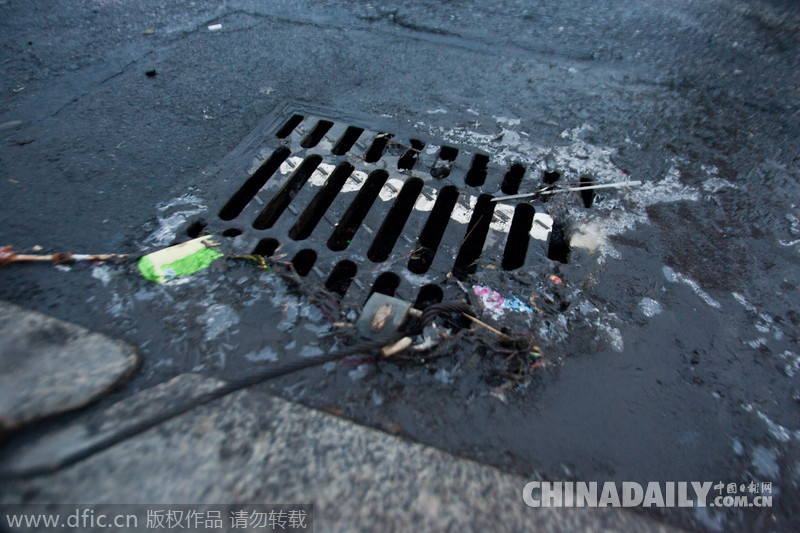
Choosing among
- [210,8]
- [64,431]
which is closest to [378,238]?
[64,431]

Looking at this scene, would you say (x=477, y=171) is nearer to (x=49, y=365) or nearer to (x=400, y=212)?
(x=400, y=212)

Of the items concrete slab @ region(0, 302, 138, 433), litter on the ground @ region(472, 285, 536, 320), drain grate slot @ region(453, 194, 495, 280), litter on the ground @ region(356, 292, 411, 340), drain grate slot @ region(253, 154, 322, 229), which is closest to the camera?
concrete slab @ region(0, 302, 138, 433)

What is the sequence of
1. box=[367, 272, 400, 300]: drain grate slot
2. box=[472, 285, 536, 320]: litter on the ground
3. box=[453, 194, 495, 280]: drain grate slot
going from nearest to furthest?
box=[472, 285, 536, 320]: litter on the ground, box=[367, 272, 400, 300]: drain grate slot, box=[453, 194, 495, 280]: drain grate slot

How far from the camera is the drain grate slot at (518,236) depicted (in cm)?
150

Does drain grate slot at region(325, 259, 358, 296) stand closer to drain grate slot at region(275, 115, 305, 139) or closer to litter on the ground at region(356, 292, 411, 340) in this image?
litter on the ground at region(356, 292, 411, 340)

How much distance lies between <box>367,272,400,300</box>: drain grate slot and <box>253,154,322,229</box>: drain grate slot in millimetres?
529

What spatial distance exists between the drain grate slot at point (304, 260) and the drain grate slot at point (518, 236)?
68 cm

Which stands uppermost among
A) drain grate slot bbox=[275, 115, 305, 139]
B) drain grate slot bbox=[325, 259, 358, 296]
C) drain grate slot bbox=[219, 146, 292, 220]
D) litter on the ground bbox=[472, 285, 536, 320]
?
drain grate slot bbox=[275, 115, 305, 139]

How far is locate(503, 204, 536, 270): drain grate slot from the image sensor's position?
1.50 meters

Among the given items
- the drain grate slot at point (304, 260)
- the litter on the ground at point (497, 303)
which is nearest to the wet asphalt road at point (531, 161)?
the litter on the ground at point (497, 303)

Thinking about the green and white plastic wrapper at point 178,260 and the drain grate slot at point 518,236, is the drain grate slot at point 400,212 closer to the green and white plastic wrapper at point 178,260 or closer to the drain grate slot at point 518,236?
the drain grate slot at point 518,236

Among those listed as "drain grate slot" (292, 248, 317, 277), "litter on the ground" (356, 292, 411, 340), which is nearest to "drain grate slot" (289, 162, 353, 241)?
"drain grate slot" (292, 248, 317, 277)

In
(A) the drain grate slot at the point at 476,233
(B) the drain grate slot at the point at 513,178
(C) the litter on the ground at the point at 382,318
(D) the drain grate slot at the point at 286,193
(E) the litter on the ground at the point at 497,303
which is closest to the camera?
(C) the litter on the ground at the point at 382,318

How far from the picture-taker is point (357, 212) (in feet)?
5.52
